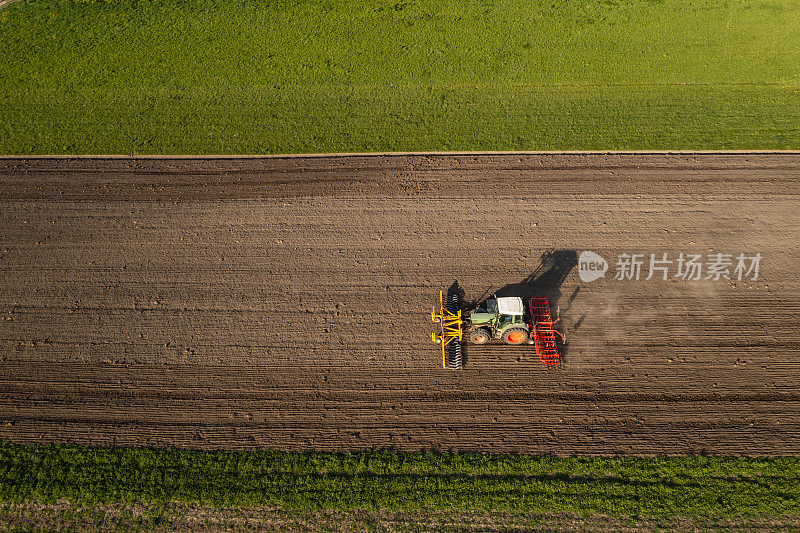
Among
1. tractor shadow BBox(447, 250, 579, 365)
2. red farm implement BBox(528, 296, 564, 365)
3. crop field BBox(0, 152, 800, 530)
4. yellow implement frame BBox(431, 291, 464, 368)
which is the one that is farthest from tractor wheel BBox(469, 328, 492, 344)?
red farm implement BBox(528, 296, 564, 365)

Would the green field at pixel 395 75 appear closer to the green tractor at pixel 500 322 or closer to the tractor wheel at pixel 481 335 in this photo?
the green tractor at pixel 500 322

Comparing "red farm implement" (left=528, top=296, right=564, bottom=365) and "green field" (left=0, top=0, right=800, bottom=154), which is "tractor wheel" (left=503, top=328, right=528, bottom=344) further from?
"green field" (left=0, top=0, right=800, bottom=154)

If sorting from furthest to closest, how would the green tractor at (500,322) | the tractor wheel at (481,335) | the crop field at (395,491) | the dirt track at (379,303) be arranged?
the tractor wheel at (481,335)
the green tractor at (500,322)
the dirt track at (379,303)
the crop field at (395,491)

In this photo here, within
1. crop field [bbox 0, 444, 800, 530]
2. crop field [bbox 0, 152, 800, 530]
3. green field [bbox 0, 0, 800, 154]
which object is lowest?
crop field [bbox 0, 444, 800, 530]

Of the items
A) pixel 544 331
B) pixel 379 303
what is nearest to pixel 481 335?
pixel 544 331

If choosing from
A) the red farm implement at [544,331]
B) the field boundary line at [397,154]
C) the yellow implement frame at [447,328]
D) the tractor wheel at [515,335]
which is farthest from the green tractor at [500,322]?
the field boundary line at [397,154]
